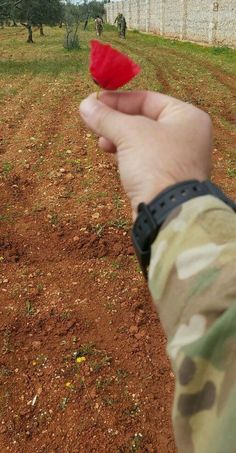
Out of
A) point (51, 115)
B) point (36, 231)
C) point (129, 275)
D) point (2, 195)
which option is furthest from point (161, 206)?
point (51, 115)

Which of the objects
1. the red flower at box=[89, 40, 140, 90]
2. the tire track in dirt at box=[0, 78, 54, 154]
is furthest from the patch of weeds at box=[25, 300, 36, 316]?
the tire track in dirt at box=[0, 78, 54, 154]

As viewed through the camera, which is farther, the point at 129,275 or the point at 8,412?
the point at 129,275

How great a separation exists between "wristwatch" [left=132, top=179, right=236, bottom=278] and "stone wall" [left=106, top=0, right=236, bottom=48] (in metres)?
17.7

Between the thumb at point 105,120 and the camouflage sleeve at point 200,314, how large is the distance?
0.37m

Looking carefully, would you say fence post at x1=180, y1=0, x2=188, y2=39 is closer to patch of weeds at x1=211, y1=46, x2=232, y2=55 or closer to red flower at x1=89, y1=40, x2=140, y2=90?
patch of weeds at x1=211, y1=46, x2=232, y2=55

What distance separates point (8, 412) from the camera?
2426mm

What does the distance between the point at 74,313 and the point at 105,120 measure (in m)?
2.00

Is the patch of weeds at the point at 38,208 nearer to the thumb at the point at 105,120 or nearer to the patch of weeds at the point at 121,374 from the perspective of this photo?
the patch of weeds at the point at 121,374

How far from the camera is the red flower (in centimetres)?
124

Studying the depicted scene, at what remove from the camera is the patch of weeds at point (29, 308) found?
120 inches

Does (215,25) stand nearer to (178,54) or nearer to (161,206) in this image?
(178,54)

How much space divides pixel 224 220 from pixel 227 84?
9.99m

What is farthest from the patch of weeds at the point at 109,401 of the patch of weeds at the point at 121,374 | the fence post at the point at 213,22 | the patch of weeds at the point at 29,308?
the fence post at the point at 213,22

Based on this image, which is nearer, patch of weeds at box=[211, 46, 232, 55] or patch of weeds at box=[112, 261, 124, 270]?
patch of weeds at box=[112, 261, 124, 270]
